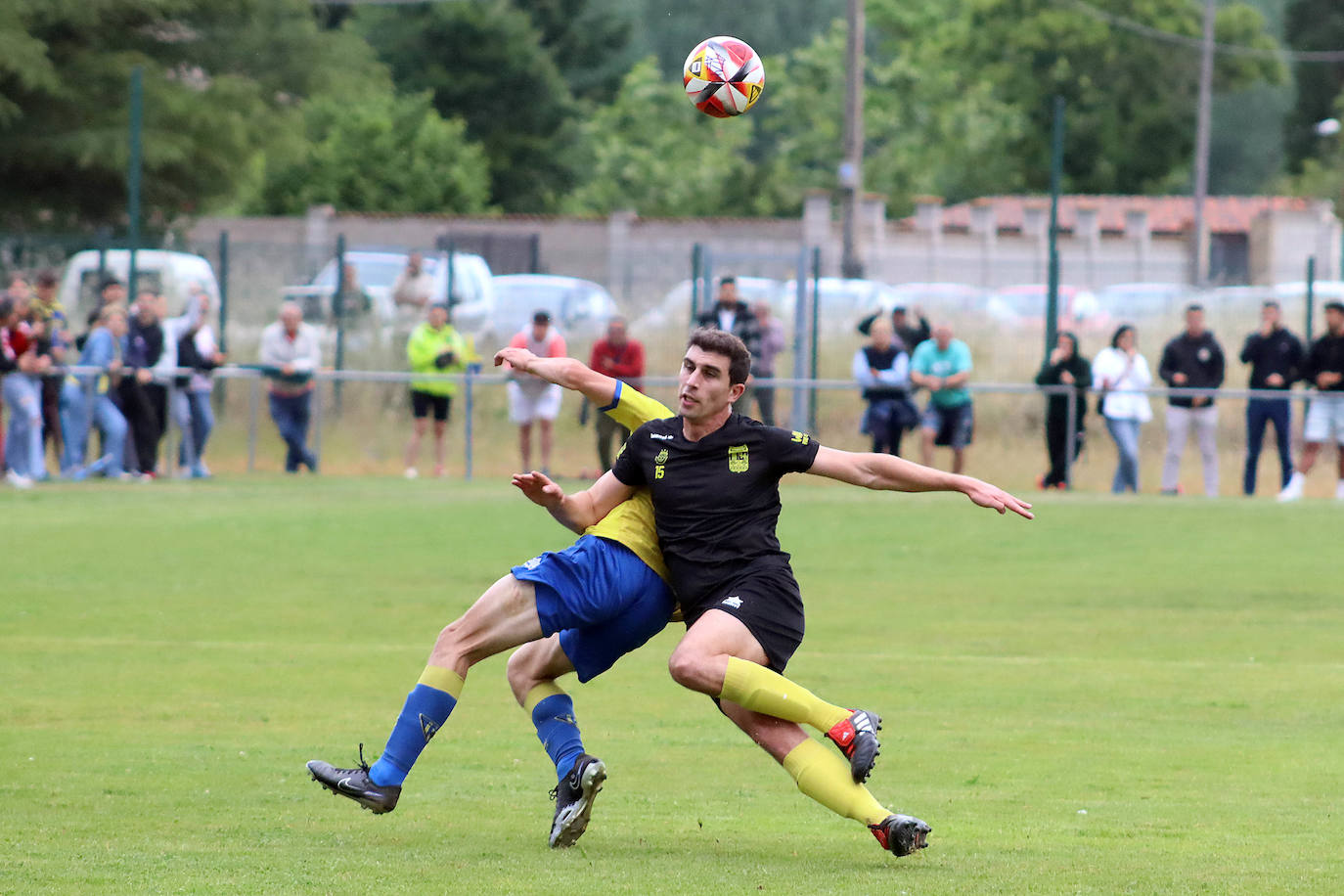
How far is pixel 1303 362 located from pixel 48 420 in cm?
1302

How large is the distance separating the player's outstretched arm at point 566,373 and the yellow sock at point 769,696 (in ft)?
3.57

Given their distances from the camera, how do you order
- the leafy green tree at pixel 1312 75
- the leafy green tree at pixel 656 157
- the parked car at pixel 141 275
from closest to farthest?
the parked car at pixel 141 275, the leafy green tree at pixel 656 157, the leafy green tree at pixel 1312 75

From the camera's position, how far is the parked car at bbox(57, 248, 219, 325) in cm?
2409

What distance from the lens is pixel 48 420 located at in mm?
20328

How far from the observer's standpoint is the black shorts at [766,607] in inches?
241

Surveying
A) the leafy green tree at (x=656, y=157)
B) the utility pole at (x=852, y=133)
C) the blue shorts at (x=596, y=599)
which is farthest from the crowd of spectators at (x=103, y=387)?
the leafy green tree at (x=656, y=157)

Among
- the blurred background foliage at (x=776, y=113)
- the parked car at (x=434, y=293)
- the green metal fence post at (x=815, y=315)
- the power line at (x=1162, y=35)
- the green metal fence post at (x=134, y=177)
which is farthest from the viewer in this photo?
the power line at (x=1162, y=35)

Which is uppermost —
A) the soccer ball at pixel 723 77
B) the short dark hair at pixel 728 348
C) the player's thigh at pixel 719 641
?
the soccer ball at pixel 723 77

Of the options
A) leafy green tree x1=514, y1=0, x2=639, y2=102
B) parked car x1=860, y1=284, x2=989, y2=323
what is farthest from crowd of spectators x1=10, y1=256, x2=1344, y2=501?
leafy green tree x1=514, y1=0, x2=639, y2=102

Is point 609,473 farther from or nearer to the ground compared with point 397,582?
farther from the ground

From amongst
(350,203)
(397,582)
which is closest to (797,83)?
(350,203)

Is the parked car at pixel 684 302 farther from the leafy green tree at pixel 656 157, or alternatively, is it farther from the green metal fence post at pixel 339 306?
the leafy green tree at pixel 656 157

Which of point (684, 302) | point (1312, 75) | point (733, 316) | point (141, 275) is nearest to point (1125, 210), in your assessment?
point (1312, 75)

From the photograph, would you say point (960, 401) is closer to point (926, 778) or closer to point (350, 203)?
point (926, 778)
